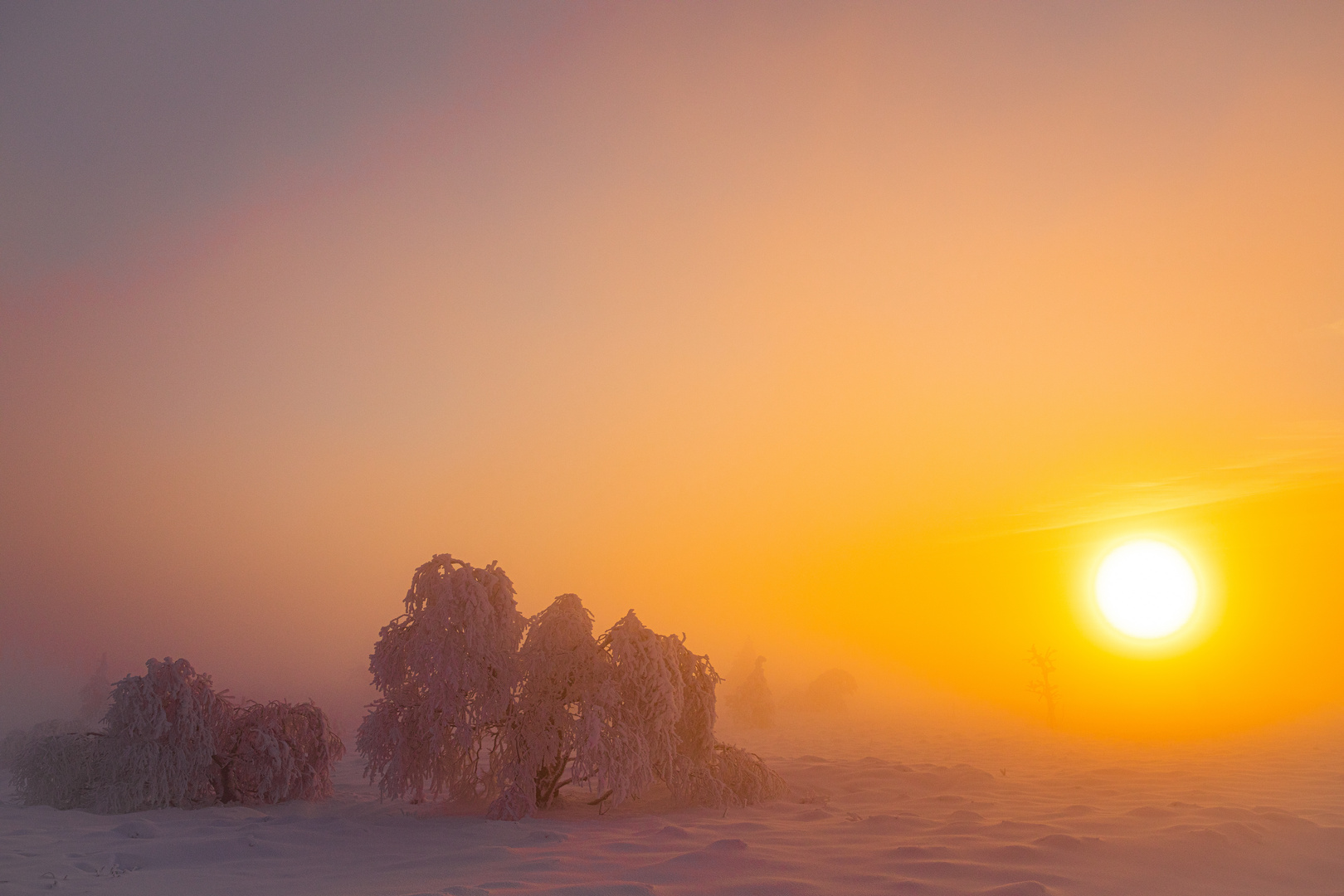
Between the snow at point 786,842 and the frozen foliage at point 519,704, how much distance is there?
689mm

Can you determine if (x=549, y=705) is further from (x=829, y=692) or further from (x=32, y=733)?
(x=829, y=692)

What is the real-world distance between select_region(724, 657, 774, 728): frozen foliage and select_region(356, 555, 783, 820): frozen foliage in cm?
3166

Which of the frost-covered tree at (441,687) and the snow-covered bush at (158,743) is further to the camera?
the snow-covered bush at (158,743)

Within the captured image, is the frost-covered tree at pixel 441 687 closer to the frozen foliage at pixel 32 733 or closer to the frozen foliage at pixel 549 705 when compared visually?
the frozen foliage at pixel 549 705

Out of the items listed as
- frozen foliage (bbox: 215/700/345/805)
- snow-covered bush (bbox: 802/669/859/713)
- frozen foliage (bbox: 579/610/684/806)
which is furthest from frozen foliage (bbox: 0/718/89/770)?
snow-covered bush (bbox: 802/669/859/713)

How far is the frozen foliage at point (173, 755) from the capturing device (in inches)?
606

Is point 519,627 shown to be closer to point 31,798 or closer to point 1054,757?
point 31,798

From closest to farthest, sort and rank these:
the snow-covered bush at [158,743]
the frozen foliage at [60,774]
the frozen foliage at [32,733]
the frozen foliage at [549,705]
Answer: the frozen foliage at [549,705] < the snow-covered bush at [158,743] < the frozen foliage at [60,774] < the frozen foliage at [32,733]

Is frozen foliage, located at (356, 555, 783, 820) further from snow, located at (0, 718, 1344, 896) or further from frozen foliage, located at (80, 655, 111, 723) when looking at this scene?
frozen foliage, located at (80, 655, 111, 723)

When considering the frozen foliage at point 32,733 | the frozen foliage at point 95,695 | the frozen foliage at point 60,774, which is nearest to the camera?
the frozen foliage at point 60,774

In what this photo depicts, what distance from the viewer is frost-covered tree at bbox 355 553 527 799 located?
1466 cm

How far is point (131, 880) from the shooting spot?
9.39m

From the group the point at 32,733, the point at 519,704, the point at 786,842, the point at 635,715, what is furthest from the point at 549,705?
the point at 32,733

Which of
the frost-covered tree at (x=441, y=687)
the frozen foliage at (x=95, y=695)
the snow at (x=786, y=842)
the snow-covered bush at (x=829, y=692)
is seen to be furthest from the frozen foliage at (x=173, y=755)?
the snow-covered bush at (x=829, y=692)
